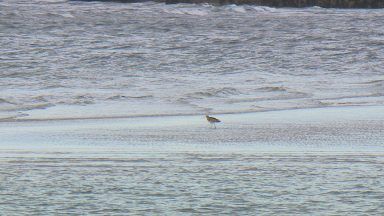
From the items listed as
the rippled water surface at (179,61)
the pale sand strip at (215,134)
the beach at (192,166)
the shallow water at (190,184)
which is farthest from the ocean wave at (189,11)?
the shallow water at (190,184)

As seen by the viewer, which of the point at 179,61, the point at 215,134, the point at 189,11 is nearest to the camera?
the point at 215,134

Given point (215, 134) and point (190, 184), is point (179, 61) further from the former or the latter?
point (190, 184)

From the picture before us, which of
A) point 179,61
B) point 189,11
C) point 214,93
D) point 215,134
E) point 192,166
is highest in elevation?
point 192,166

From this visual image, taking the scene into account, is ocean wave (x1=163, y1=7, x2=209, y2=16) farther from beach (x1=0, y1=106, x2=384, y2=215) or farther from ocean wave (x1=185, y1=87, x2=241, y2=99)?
beach (x1=0, y1=106, x2=384, y2=215)

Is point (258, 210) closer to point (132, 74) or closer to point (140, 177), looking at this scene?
point (140, 177)

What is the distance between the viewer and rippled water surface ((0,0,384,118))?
15.3 meters

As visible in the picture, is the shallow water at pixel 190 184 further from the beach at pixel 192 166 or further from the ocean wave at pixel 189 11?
the ocean wave at pixel 189 11

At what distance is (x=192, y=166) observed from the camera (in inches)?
347

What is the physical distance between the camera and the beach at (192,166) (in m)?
7.18

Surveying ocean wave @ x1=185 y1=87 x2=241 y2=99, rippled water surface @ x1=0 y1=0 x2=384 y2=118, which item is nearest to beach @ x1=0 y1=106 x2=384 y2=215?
rippled water surface @ x1=0 y1=0 x2=384 y2=118

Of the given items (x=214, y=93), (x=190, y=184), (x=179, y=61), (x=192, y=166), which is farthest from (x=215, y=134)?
(x=179, y=61)

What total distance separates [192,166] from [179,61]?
1386 cm

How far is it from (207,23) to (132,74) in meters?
15.9

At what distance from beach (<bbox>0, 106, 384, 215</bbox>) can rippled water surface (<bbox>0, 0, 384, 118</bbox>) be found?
212 centimetres
